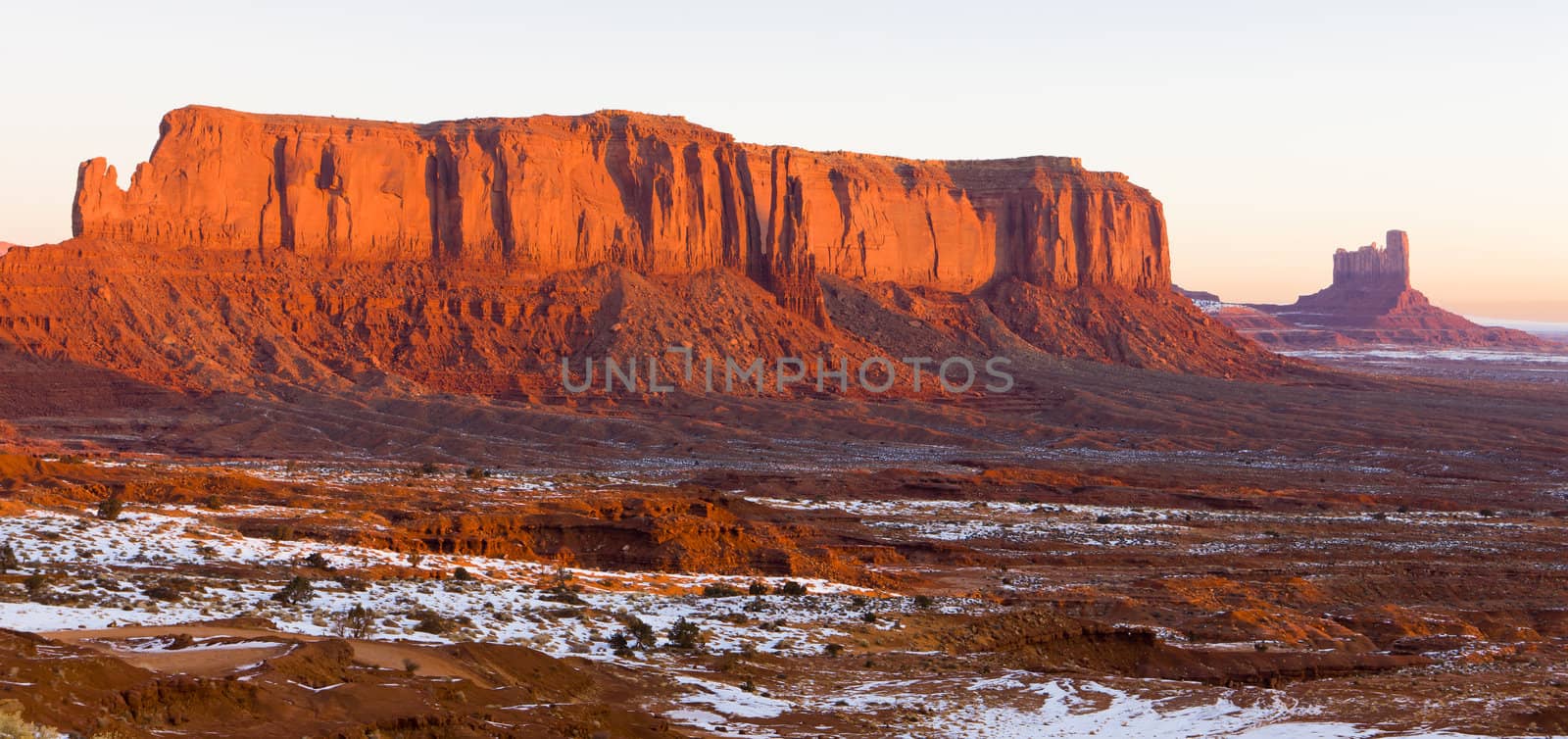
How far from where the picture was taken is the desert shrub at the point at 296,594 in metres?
19.8

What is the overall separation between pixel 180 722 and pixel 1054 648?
12614 mm

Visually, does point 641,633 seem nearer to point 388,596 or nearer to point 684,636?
point 684,636

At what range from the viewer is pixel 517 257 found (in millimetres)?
79750

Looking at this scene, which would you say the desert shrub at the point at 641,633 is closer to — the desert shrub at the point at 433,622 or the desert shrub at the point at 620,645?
the desert shrub at the point at 620,645

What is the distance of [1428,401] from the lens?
87.4 m

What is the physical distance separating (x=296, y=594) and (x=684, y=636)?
5.00 m

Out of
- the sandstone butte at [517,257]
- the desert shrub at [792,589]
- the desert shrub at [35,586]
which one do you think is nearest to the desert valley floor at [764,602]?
the desert shrub at [35,586]

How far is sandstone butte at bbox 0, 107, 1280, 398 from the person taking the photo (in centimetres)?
6725

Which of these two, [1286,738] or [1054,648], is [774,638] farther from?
[1286,738]

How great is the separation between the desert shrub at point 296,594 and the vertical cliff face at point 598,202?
53.5m

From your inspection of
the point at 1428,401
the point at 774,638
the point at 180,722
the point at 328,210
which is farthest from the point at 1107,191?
the point at 180,722

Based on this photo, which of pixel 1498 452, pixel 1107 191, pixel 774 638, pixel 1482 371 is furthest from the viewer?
pixel 1482 371

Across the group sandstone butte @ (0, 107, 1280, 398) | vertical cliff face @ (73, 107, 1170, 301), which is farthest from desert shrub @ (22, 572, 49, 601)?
vertical cliff face @ (73, 107, 1170, 301)

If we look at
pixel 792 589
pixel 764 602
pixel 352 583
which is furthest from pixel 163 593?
pixel 792 589
